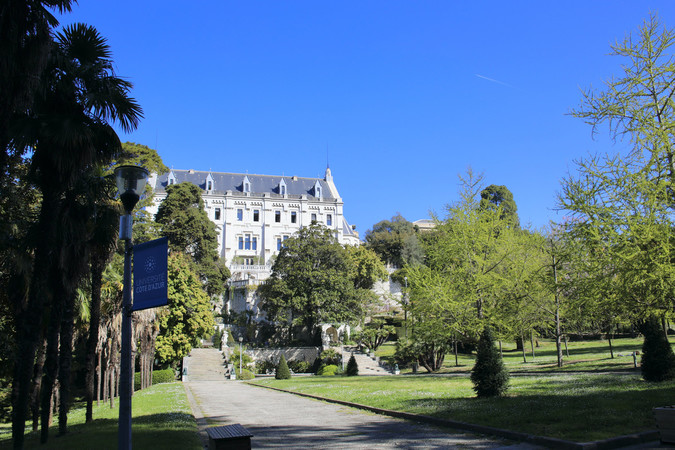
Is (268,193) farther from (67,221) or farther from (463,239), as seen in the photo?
(67,221)

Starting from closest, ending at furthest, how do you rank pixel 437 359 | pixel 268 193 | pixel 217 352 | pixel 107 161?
pixel 107 161, pixel 437 359, pixel 217 352, pixel 268 193

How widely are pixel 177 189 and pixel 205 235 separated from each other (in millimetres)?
5678

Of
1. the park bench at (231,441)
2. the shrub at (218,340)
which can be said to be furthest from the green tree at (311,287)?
the park bench at (231,441)

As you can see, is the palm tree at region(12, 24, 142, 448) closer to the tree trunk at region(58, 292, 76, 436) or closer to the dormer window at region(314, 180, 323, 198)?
the tree trunk at region(58, 292, 76, 436)

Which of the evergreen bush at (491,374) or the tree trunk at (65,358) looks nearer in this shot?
the tree trunk at (65,358)

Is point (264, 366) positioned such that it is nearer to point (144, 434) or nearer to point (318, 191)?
point (144, 434)

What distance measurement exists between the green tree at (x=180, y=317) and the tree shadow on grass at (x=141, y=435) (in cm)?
2097

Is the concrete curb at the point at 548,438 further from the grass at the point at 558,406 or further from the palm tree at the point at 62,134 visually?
the palm tree at the point at 62,134

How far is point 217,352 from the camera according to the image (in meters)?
48.9

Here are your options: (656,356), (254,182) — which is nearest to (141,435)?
(656,356)

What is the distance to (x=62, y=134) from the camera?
1086cm

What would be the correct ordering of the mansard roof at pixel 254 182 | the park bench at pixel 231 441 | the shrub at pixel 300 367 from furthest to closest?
the mansard roof at pixel 254 182
the shrub at pixel 300 367
the park bench at pixel 231 441

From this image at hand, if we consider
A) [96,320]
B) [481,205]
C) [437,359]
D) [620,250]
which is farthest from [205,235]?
[620,250]

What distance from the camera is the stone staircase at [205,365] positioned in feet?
138
